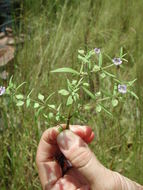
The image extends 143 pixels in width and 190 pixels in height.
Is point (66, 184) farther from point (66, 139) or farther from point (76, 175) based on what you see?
point (66, 139)

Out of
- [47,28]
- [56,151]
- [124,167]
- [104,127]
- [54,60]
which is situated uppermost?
[47,28]

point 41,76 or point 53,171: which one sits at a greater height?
point 41,76

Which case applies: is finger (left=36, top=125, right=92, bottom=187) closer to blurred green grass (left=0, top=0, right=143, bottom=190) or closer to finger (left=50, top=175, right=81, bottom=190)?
finger (left=50, top=175, right=81, bottom=190)

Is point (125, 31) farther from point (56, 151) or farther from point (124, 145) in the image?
point (56, 151)

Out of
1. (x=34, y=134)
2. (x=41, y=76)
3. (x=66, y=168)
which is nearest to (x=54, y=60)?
(x=41, y=76)

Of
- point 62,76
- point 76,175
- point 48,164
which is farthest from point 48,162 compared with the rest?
point 62,76

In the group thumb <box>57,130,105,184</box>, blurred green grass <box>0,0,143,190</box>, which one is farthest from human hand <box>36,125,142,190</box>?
blurred green grass <box>0,0,143,190</box>

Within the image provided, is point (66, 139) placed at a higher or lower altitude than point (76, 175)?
higher
